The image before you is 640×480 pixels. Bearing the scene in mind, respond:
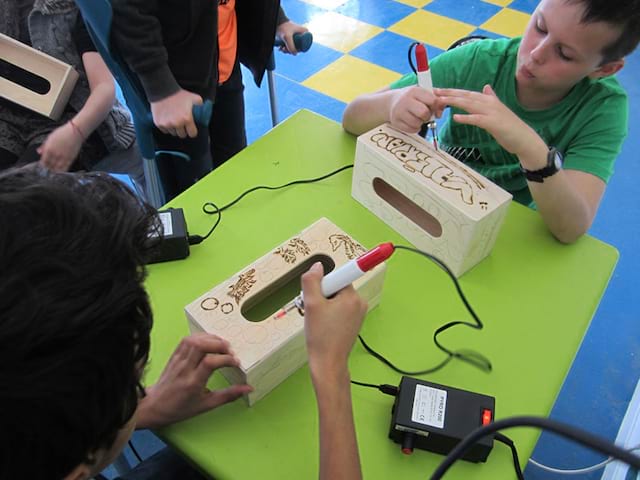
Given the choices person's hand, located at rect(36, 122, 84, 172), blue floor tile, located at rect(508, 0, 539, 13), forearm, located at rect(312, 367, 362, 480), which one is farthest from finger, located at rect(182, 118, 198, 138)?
blue floor tile, located at rect(508, 0, 539, 13)

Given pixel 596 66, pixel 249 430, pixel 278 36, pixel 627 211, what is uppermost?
pixel 596 66

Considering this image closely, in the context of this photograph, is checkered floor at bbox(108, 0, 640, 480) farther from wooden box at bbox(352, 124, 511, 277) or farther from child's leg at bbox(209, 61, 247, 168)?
wooden box at bbox(352, 124, 511, 277)

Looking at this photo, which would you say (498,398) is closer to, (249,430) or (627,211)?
(249,430)

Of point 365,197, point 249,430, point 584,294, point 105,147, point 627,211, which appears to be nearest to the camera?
point 249,430

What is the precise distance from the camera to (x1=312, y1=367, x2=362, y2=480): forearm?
1.75ft

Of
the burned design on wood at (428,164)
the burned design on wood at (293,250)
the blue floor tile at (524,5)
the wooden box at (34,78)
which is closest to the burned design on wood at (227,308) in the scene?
the burned design on wood at (293,250)

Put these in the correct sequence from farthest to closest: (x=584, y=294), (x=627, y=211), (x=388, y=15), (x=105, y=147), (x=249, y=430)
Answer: (x=388, y=15)
(x=627, y=211)
(x=105, y=147)
(x=584, y=294)
(x=249, y=430)

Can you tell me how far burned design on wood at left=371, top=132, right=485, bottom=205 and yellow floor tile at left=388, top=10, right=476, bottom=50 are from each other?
1.83m

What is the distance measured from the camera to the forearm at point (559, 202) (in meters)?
0.82

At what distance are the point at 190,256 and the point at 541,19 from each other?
709 millimetres

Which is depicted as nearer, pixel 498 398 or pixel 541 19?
pixel 498 398

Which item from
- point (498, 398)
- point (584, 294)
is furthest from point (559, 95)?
point (498, 398)

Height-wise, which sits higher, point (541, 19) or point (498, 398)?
point (541, 19)

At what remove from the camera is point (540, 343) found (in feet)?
2.32
